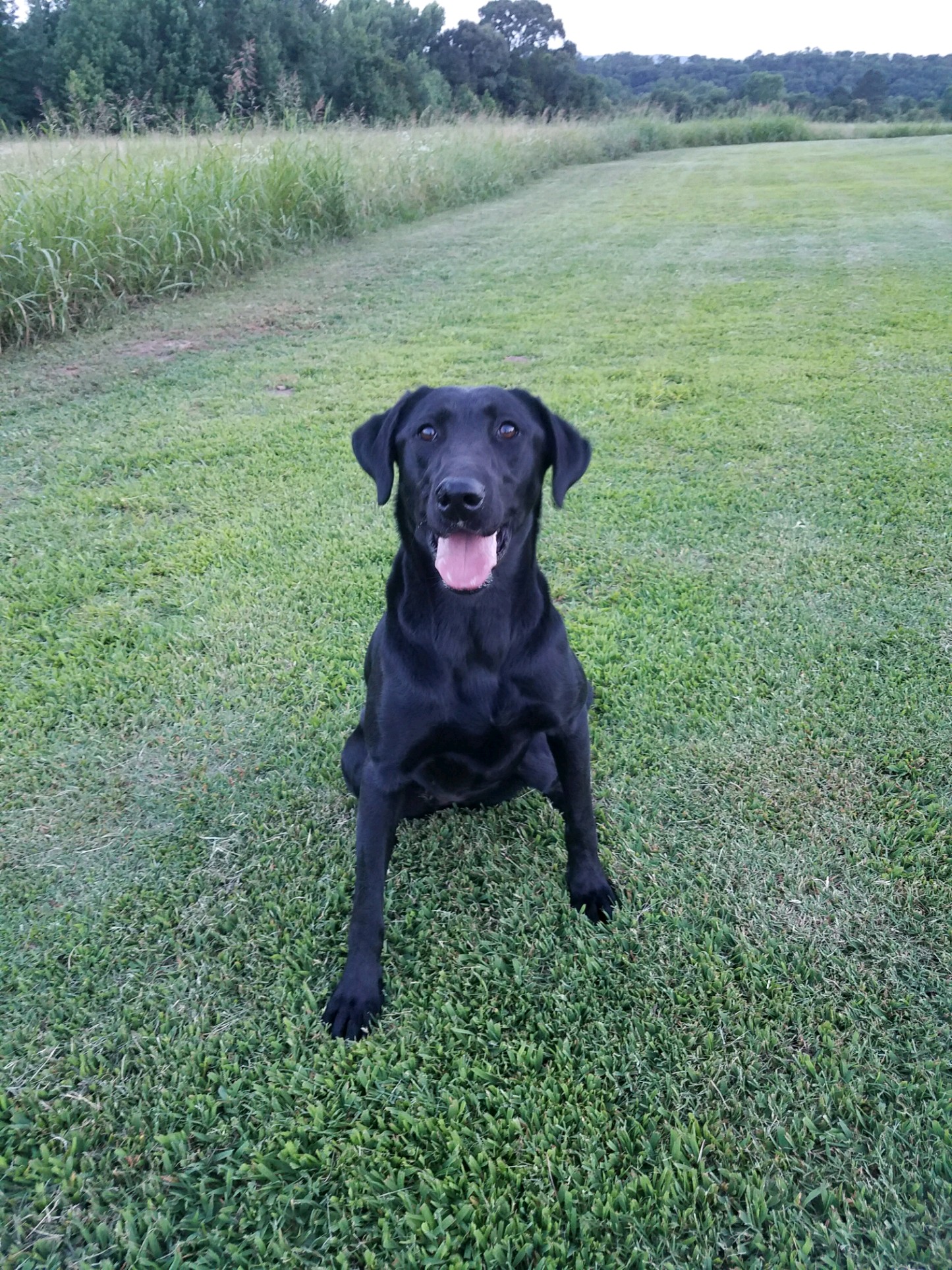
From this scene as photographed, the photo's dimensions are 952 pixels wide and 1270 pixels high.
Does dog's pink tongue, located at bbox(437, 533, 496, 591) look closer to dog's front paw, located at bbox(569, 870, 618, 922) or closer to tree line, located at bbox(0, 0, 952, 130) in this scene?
dog's front paw, located at bbox(569, 870, 618, 922)

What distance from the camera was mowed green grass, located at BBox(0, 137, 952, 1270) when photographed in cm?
146

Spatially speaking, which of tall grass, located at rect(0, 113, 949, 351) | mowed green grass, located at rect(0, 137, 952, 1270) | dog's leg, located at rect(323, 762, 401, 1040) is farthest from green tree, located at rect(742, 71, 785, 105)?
dog's leg, located at rect(323, 762, 401, 1040)

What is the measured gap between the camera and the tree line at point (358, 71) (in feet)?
38.3

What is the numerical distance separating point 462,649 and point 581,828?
1.78 feet

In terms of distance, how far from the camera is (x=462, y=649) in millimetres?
1890

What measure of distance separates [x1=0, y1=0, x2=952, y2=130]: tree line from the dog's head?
7.74 m

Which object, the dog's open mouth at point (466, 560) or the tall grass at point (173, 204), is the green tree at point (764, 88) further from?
the dog's open mouth at point (466, 560)

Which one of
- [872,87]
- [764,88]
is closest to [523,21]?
[764,88]

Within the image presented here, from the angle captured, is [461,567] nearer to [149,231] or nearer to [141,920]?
[141,920]

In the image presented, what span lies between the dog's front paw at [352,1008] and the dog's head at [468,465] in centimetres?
88

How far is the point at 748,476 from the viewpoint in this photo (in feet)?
14.2

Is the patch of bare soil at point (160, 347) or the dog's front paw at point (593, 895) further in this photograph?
the patch of bare soil at point (160, 347)

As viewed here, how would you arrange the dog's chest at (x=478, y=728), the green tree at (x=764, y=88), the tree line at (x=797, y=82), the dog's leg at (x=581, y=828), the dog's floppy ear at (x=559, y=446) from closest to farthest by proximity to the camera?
the dog's chest at (x=478, y=728)
the dog's leg at (x=581, y=828)
the dog's floppy ear at (x=559, y=446)
the tree line at (x=797, y=82)
the green tree at (x=764, y=88)

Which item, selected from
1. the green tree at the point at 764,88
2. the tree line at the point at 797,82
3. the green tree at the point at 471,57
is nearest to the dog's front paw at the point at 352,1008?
the tree line at the point at 797,82
